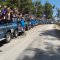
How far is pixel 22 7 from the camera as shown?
49156 millimetres

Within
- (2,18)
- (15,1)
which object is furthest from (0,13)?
(15,1)

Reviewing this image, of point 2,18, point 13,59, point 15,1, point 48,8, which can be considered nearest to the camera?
point 13,59

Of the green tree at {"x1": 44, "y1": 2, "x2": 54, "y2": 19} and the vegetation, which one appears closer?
the vegetation

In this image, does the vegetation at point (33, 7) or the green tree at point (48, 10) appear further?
the green tree at point (48, 10)

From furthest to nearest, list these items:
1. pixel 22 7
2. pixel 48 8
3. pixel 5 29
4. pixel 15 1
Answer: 1. pixel 48 8
2. pixel 22 7
3. pixel 15 1
4. pixel 5 29

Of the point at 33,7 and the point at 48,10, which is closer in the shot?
the point at 33,7

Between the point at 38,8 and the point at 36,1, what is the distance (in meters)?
4.23

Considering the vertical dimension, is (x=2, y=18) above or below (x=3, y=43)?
above

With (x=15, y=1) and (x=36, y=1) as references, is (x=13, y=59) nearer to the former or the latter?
(x=15, y=1)

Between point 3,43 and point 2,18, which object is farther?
point 2,18

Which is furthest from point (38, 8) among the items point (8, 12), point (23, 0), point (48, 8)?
point (8, 12)

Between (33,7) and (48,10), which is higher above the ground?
(33,7)

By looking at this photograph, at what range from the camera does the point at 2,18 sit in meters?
17.1

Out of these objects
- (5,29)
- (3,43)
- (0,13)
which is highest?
(0,13)
